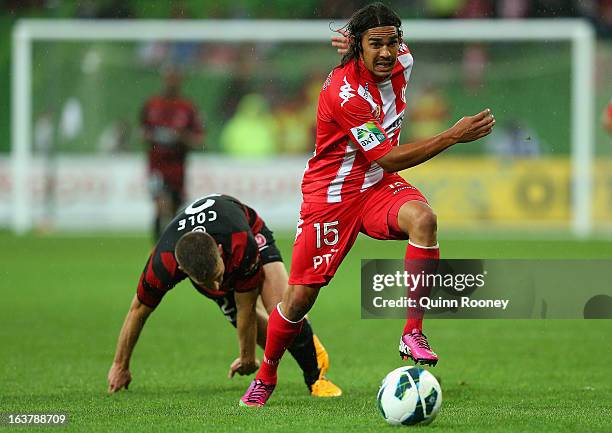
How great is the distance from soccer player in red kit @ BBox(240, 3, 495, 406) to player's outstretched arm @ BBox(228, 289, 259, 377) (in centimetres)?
18

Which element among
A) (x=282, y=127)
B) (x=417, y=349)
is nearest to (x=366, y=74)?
(x=417, y=349)

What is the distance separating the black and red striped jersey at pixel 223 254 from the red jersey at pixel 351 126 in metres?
0.44

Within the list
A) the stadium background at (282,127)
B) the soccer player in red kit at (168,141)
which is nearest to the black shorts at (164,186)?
the soccer player in red kit at (168,141)

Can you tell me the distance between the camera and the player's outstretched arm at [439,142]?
6.20 meters

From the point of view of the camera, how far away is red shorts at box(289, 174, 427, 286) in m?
6.64

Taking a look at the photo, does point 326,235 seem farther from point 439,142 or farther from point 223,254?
point 439,142

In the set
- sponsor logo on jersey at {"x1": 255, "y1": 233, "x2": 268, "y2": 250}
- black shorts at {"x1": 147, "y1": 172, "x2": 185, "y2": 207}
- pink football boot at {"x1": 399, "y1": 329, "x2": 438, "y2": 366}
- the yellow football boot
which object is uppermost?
sponsor logo on jersey at {"x1": 255, "y1": 233, "x2": 268, "y2": 250}

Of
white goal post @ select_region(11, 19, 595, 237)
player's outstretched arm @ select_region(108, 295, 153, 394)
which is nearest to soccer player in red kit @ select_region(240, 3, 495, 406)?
player's outstretched arm @ select_region(108, 295, 153, 394)

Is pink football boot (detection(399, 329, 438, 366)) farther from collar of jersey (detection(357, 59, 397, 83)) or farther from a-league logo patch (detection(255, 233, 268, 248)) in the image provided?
a-league logo patch (detection(255, 233, 268, 248))

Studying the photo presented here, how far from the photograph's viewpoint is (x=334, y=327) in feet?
35.2

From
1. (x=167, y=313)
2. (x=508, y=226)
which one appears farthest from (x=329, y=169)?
(x=508, y=226)

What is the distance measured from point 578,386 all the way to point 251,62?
15.2 meters

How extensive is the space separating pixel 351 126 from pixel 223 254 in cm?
101

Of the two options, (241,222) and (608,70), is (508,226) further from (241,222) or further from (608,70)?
(241,222)
